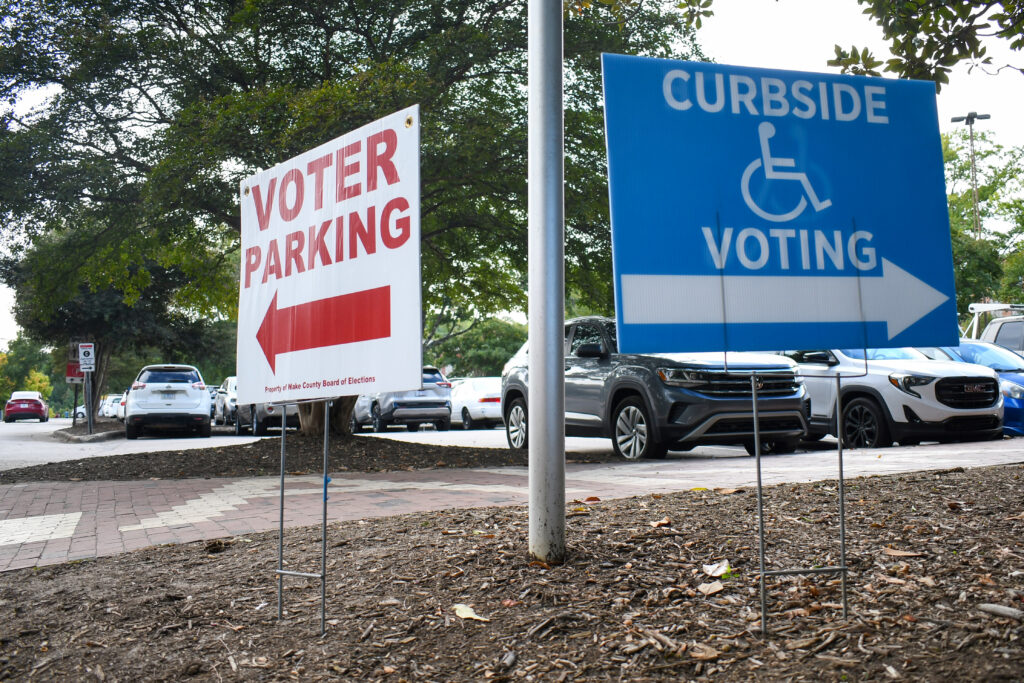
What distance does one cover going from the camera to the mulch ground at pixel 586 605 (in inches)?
120

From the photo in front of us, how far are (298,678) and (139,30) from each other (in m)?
11.6

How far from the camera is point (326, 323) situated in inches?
148

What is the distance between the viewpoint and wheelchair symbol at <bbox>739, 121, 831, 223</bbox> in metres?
3.45

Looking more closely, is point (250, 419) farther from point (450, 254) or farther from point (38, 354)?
point (38, 354)

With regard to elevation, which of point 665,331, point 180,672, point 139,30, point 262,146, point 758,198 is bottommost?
point 180,672

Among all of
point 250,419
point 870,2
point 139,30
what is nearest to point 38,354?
point 250,419

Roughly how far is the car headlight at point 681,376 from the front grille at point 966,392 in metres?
3.64

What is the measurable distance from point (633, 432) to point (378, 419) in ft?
45.5

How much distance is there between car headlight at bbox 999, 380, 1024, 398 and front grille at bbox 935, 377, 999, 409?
191 centimetres

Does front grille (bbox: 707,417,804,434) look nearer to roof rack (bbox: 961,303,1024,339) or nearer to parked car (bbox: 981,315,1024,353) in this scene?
parked car (bbox: 981,315,1024,353)

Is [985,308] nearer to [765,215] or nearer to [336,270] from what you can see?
[765,215]

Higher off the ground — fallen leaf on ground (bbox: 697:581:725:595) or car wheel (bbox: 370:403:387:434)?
car wheel (bbox: 370:403:387:434)

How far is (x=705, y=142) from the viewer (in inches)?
136

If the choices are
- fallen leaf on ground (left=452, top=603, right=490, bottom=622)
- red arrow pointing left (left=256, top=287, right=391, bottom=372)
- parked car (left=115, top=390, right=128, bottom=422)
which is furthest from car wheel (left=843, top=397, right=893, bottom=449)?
parked car (left=115, top=390, right=128, bottom=422)
